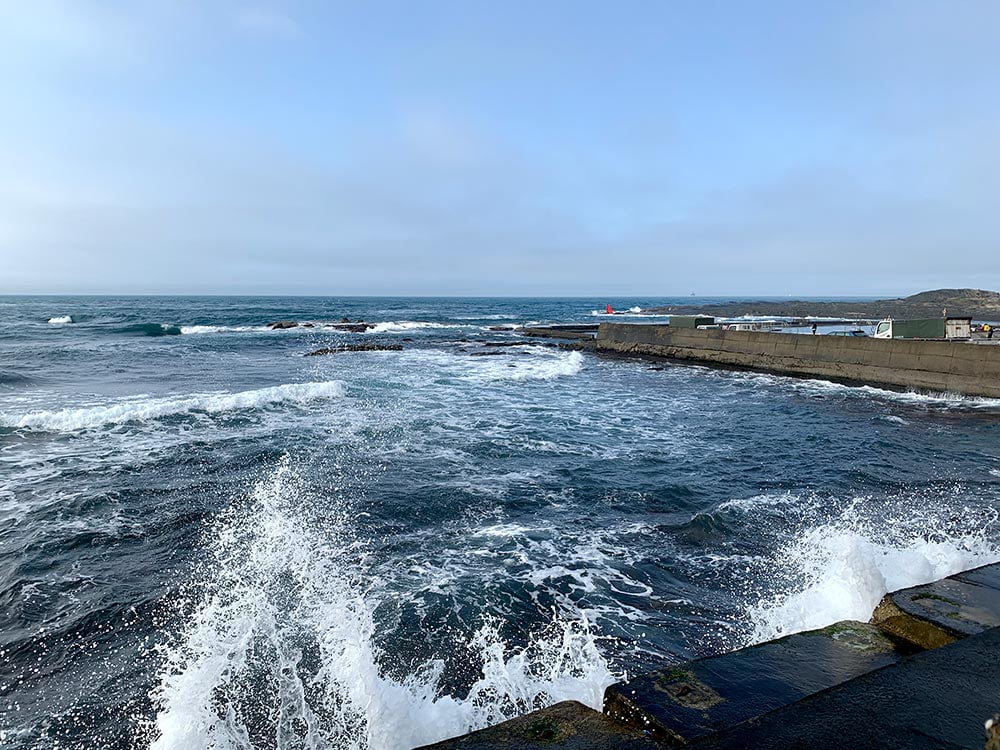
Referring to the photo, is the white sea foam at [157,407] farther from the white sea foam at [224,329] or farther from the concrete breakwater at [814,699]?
the white sea foam at [224,329]

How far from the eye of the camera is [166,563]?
600 cm

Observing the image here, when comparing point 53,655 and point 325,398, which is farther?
point 325,398

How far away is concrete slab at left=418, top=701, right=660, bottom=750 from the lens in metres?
2.40

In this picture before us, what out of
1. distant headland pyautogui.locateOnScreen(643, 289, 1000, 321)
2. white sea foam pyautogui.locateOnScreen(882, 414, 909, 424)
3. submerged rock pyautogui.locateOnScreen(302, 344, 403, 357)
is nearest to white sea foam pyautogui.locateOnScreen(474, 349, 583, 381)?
submerged rock pyautogui.locateOnScreen(302, 344, 403, 357)

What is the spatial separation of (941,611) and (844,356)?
18.8 m

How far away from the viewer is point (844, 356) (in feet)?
63.7

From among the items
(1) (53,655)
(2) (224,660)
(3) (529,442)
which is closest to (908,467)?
(3) (529,442)

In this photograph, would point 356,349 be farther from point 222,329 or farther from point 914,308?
point 914,308

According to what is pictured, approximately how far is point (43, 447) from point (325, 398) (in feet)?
21.0

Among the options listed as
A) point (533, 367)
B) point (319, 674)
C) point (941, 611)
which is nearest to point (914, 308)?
point (533, 367)

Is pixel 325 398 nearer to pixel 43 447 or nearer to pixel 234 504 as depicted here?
pixel 43 447

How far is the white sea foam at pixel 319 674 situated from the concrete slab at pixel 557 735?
1120mm

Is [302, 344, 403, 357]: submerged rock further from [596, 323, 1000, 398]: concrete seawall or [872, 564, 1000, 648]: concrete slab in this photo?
[872, 564, 1000, 648]: concrete slab

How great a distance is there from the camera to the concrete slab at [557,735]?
240 centimetres
